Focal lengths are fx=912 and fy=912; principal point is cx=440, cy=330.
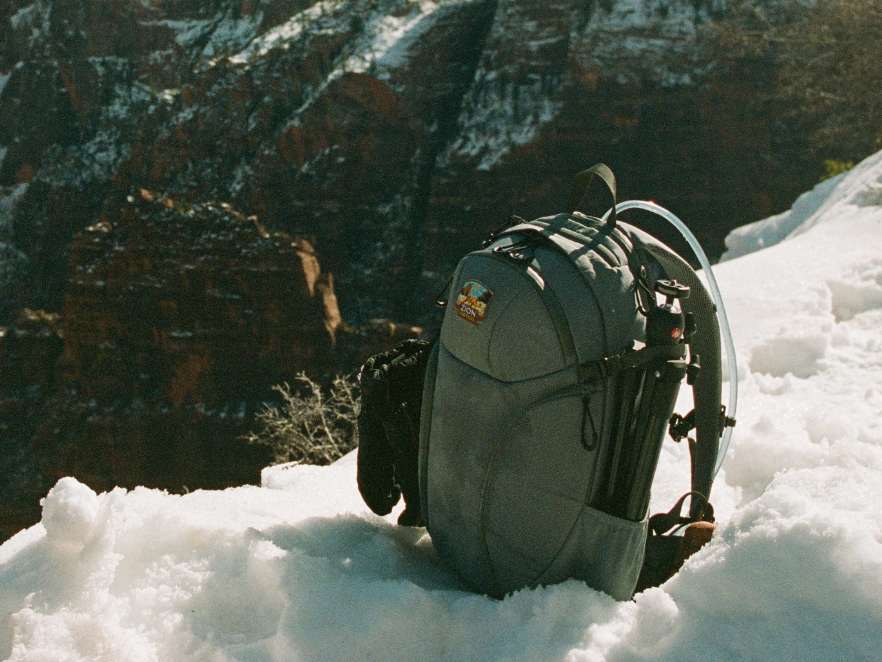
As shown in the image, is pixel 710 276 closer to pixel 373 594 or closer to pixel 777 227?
pixel 373 594

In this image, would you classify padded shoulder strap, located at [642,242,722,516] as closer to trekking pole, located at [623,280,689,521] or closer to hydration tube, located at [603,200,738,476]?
hydration tube, located at [603,200,738,476]

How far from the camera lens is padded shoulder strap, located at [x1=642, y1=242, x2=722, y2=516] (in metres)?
2.47

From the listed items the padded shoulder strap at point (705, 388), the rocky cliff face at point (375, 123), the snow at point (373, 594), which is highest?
the snow at point (373, 594)

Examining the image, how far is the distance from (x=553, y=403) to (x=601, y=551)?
13.5 inches

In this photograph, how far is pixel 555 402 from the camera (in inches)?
75.2

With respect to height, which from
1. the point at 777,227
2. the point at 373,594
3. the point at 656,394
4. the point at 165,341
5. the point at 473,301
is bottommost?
the point at 165,341

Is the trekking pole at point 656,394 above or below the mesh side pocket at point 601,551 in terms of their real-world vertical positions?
above

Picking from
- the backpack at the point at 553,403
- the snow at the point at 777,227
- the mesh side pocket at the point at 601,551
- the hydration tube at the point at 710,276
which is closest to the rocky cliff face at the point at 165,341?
the snow at the point at 777,227

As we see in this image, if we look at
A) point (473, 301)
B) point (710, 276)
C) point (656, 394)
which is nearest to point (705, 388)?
point (710, 276)

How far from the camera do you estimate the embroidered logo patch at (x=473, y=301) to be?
1.96 metres

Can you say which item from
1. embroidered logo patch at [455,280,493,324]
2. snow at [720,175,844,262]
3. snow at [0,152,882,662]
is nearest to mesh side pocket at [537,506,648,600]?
snow at [0,152,882,662]

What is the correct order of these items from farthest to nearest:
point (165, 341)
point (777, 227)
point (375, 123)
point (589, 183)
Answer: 1. point (375, 123)
2. point (165, 341)
3. point (777, 227)
4. point (589, 183)

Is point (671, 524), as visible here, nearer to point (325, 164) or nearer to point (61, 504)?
point (61, 504)

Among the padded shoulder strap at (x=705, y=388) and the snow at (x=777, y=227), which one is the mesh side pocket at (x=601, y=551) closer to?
the padded shoulder strap at (x=705, y=388)
